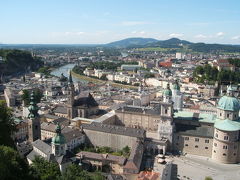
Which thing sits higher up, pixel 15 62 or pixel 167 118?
pixel 15 62

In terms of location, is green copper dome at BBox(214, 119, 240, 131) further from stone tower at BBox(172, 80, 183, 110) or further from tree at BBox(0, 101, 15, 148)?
tree at BBox(0, 101, 15, 148)

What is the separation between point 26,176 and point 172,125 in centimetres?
2307

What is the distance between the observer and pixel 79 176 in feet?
71.5

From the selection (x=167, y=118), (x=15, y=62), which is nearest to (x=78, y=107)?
(x=167, y=118)

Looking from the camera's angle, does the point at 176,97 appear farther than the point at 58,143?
Yes

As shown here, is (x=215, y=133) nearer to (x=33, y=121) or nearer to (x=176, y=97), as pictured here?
(x=176, y=97)

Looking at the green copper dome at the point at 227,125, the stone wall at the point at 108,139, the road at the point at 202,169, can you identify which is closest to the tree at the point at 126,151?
the stone wall at the point at 108,139

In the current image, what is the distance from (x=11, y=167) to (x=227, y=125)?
26.5 metres

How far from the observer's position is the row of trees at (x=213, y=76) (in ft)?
284

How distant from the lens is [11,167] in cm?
1952

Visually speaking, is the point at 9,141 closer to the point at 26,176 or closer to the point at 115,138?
the point at 26,176

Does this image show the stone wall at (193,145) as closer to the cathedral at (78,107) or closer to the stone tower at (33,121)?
the cathedral at (78,107)

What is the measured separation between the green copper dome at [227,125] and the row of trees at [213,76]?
51770mm

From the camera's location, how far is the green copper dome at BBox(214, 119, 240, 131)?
3519 centimetres
